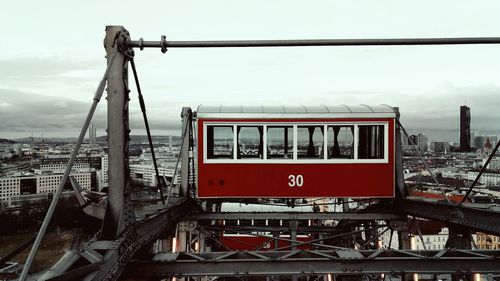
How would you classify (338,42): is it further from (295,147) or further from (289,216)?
(289,216)

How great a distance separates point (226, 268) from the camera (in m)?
6.61

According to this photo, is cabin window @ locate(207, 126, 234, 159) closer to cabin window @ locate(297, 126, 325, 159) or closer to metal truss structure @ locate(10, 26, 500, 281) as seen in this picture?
cabin window @ locate(297, 126, 325, 159)

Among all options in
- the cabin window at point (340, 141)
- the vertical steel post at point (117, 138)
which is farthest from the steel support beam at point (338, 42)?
the cabin window at point (340, 141)

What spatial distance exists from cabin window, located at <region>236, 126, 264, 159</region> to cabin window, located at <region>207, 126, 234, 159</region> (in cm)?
26

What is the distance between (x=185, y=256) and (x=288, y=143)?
606 cm

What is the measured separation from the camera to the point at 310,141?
39.7 ft

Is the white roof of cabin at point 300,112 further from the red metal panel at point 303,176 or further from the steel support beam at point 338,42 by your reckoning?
the steel support beam at point 338,42

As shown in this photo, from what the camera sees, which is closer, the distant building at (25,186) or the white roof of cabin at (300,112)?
the white roof of cabin at (300,112)

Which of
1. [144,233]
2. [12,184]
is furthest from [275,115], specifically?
[12,184]

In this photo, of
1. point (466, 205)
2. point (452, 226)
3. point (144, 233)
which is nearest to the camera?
point (144, 233)

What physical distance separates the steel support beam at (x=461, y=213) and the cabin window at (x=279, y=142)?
12.5 ft

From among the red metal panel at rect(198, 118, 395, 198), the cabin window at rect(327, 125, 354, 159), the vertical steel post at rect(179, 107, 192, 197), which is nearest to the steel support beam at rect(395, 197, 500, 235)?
the red metal panel at rect(198, 118, 395, 198)

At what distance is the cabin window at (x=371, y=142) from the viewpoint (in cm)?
1204

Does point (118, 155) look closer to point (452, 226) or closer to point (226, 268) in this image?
point (226, 268)
